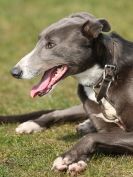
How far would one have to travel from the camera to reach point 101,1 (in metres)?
18.1

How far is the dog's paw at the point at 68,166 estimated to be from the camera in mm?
6020

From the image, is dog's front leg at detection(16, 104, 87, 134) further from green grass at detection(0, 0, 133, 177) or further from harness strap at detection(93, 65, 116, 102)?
harness strap at detection(93, 65, 116, 102)

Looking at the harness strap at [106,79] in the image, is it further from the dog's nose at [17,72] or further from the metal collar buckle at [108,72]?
the dog's nose at [17,72]

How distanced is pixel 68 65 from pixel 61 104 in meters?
2.85

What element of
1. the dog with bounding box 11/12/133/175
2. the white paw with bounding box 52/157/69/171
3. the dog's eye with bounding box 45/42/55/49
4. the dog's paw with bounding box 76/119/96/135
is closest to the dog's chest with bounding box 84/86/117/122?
the dog with bounding box 11/12/133/175

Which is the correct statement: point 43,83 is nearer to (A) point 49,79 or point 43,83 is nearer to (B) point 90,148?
(A) point 49,79

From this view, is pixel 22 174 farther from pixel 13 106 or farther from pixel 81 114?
pixel 13 106

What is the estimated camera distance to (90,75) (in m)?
6.72

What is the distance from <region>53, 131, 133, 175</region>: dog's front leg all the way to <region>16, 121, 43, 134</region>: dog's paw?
150 cm

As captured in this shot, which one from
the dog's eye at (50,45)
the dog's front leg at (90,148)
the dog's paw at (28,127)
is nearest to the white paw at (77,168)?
the dog's front leg at (90,148)

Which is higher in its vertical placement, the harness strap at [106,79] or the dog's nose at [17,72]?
the dog's nose at [17,72]

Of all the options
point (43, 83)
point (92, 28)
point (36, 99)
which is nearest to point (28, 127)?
point (43, 83)

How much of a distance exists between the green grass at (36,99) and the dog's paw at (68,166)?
0.21 feet

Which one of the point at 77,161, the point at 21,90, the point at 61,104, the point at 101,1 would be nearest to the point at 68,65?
the point at 77,161
